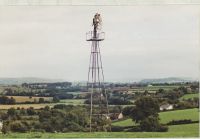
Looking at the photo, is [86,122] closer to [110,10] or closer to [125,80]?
[125,80]

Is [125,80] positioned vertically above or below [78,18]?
below

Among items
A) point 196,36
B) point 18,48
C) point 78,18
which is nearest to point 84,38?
point 78,18

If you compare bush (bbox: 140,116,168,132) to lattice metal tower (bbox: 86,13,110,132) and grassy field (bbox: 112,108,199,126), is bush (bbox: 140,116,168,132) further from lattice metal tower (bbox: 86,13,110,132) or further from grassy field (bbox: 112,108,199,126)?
lattice metal tower (bbox: 86,13,110,132)

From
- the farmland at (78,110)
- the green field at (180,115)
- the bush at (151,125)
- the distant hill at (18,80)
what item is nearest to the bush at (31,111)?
the farmland at (78,110)

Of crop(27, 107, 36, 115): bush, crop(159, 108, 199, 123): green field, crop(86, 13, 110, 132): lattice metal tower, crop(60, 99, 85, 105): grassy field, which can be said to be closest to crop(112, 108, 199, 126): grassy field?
crop(159, 108, 199, 123): green field

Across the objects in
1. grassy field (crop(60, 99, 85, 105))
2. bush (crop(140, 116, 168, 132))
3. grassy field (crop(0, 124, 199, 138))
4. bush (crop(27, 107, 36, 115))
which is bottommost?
grassy field (crop(0, 124, 199, 138))

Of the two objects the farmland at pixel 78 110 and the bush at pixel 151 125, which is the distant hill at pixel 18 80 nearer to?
the farmland at pixel 78 110
